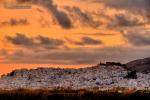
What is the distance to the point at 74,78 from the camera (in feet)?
245

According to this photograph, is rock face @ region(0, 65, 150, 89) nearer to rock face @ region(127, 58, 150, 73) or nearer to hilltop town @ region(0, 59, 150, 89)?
hilltop town @ region(0, 59, 150, 89)

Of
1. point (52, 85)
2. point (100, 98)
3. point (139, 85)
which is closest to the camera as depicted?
point (100, 98)

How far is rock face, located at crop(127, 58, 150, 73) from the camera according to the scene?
84162mm

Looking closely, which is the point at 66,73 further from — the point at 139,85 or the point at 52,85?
the point at 139,85

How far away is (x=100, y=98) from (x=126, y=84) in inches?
390

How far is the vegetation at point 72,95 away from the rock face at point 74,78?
673cm

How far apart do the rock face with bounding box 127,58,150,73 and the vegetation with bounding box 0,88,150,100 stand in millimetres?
23246

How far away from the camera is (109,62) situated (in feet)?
258

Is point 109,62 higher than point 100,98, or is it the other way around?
point 109,62

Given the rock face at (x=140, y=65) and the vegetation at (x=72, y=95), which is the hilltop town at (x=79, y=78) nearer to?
the rock face at (x=140, y=65)

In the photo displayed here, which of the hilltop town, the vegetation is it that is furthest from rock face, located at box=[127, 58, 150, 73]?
the vegetation

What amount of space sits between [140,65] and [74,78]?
15.6 m

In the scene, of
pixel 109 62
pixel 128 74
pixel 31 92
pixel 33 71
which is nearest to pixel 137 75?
pixel 128 74

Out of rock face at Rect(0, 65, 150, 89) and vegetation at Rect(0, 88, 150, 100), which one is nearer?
vegetation at Rect(0, 88, 150, 100)
